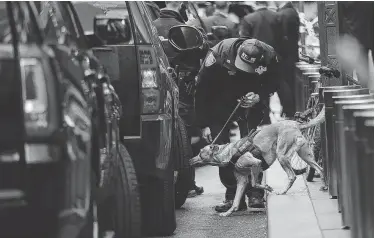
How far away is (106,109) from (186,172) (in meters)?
3.67

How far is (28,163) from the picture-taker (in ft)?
20.7

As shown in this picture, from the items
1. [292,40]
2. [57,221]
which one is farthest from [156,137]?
[292,40]

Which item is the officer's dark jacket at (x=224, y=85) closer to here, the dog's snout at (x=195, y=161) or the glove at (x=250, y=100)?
the glove at (x=250, y=100)

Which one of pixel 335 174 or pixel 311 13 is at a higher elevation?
pixel 311 13

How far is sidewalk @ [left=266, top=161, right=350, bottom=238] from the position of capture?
1011 centimetres

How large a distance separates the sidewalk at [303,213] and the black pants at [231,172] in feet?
0.56

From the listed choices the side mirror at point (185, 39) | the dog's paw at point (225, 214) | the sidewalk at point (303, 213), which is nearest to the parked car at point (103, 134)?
the sidewalk at point (303, 213)

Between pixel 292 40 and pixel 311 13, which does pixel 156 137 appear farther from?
pixel 311 13

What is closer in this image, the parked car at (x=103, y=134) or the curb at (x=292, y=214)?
the parked car at (x=103, y=134)

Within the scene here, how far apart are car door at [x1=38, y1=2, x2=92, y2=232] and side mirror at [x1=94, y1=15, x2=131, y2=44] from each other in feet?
1.77

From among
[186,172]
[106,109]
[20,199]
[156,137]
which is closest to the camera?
[20,199]

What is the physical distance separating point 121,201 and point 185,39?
4811mm

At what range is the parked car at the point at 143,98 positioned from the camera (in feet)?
31.1

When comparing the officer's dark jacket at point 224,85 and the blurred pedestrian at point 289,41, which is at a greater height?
the blurred pedestrian at point 289,41
